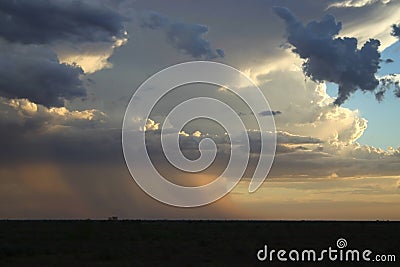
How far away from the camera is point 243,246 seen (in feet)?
158

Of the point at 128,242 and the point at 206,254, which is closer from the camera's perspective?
the point at 206,254

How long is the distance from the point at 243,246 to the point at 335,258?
350 inches

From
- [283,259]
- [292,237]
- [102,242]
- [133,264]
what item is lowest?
[133,264]

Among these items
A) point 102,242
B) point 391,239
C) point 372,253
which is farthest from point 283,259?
point 391,239

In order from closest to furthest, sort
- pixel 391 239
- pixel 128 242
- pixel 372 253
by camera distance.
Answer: pixel 372 253, pixel 128 242, pixel 391 239

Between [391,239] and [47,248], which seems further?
[391,239]

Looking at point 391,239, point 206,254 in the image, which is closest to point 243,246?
point 206,254

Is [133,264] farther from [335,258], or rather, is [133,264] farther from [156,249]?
[335,258]

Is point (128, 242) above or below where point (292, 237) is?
below

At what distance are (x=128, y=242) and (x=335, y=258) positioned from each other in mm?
18698

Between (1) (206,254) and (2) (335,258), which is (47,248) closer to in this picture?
(1) (206,254)

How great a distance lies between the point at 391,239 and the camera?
57.3 meters

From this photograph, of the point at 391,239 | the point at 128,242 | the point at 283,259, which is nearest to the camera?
the point at 283,259

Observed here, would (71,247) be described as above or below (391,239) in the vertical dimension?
below
